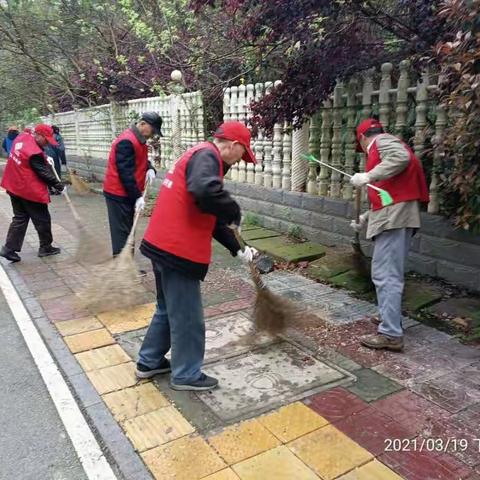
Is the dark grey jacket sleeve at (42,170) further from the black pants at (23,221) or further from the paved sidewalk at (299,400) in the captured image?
the paved sidewalk at (299,400)

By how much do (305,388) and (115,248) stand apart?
3.11 metres

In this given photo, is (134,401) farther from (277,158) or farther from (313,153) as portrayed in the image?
(277,158)

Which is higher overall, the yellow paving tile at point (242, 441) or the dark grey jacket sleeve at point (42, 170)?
the dark grey jacket sleeve at point (42, 170)

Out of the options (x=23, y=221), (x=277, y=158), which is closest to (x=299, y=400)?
(x=277, y=158)

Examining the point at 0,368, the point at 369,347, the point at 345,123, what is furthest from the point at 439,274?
the point at 0,368

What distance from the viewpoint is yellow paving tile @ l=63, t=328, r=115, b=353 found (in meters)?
4.02

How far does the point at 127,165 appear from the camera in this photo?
5.27m

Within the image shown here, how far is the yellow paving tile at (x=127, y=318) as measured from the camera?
14.4ft

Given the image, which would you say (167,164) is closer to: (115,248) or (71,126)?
(115,248)

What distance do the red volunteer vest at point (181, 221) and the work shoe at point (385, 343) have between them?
159 centimetres

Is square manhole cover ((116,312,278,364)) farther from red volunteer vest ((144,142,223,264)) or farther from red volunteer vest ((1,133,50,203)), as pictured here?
red volunteer vest ((1,133,50,203))

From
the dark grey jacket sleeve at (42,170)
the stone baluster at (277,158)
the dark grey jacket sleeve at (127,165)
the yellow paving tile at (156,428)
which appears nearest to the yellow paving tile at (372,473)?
the yellow paving tile at (156,428)

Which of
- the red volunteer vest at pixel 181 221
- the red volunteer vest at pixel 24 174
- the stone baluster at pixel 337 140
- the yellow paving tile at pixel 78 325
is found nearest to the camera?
the red volunteer vest at pixel 181 221

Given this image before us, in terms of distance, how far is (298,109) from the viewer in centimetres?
540
